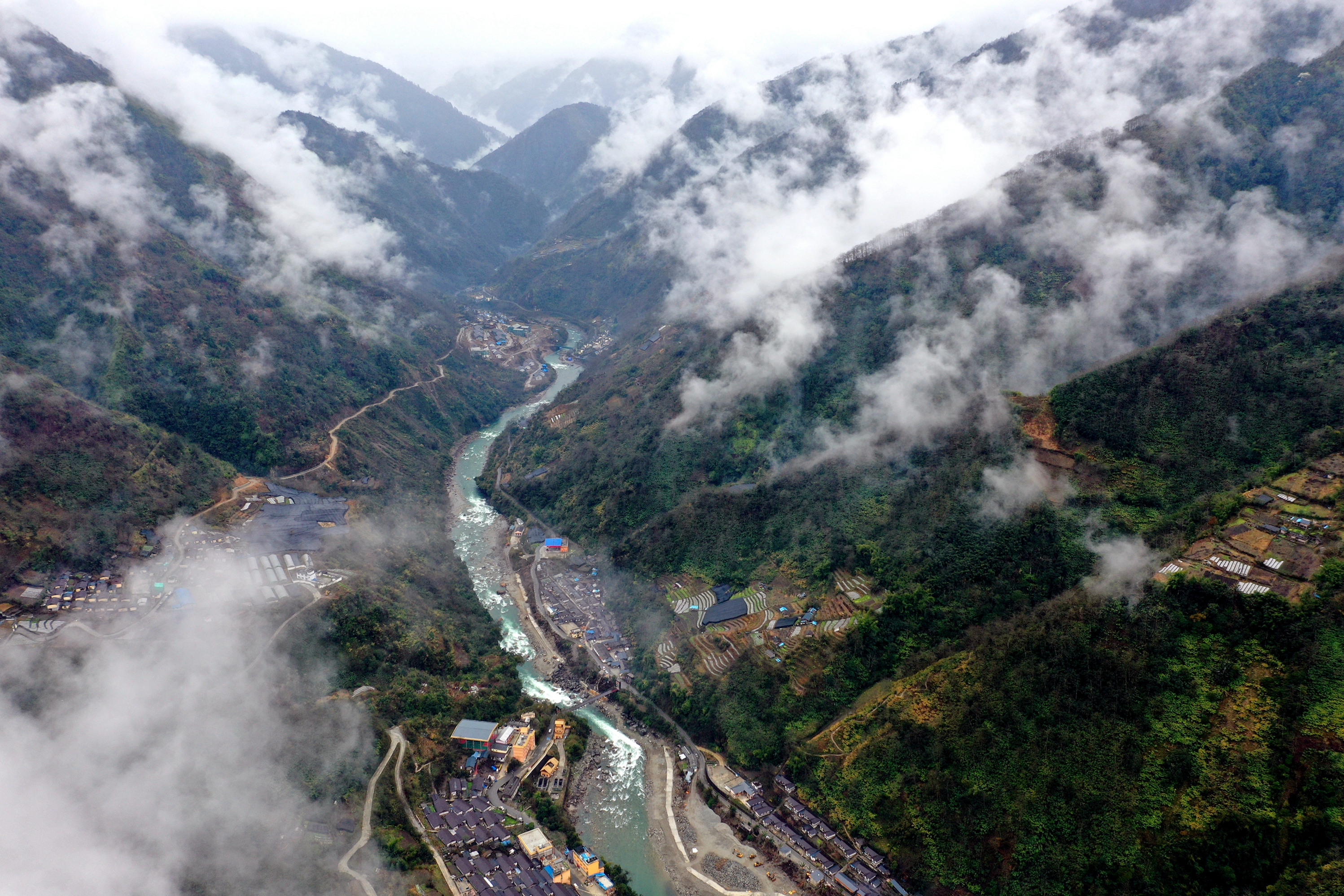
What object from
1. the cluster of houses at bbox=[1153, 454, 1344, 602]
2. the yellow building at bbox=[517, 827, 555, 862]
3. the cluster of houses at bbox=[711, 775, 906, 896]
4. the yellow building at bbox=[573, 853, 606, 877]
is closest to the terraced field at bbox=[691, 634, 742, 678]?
the cluster of houses at bbox=[711, 775, 906, 896]

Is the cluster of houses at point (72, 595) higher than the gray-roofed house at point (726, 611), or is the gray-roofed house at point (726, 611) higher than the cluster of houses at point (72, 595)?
the cluster of houses at point (72, 595)

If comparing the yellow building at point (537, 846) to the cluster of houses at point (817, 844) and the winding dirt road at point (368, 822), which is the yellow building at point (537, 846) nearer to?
the winding dirt road at point (368, 822)

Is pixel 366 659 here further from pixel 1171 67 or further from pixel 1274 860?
pixel 1171 67

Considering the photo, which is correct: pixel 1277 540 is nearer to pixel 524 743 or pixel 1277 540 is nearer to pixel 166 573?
pixel 524 743

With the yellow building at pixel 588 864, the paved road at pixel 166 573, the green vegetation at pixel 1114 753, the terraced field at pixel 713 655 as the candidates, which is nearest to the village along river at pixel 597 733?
the yellow building at pixel 588 864

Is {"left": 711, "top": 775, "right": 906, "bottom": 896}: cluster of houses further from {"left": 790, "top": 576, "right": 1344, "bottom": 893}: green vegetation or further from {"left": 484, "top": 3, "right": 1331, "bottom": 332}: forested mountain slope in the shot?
{"left": 484, "top": 3, "right": 1331, "bottom": 332}: forested mountain slope

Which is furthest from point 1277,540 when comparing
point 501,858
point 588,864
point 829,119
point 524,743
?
point 829,119
